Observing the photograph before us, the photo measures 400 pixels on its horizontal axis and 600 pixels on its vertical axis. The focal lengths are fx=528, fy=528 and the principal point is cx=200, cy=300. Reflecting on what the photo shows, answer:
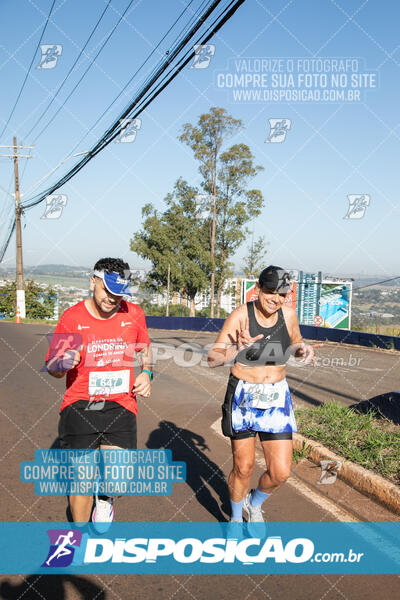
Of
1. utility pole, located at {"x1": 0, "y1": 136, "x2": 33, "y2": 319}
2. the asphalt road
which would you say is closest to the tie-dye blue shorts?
the asphalt road

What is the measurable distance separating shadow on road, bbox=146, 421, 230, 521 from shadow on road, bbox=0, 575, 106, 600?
4.33 ft

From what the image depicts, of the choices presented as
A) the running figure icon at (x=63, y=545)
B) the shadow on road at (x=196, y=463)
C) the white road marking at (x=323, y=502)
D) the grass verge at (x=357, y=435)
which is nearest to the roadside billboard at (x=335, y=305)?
the grass verge at (x=357, y=435)

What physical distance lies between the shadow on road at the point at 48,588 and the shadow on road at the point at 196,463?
132 cm

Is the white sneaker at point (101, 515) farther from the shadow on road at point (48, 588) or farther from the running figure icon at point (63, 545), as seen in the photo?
the shadow on road at point (48, 588)

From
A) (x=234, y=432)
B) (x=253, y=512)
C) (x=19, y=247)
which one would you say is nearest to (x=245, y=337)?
(x=234, y=432)

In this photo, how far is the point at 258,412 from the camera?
12.7ft

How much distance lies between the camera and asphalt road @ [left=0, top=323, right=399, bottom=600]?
11.1 ft

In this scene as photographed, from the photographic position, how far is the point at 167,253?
45.8 m

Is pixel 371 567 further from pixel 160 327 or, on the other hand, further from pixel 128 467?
pixel 160 327

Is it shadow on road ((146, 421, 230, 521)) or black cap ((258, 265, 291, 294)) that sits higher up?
black cap ((258, 265, 291, 294))

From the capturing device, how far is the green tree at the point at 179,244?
4503 centimetres

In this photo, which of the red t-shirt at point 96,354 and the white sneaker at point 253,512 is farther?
the white sneaker at point 253,512

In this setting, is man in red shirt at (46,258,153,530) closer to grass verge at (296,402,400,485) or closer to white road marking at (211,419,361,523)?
white road marking at (211,419,361,523)

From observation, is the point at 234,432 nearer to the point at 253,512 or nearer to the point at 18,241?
the point at 253,512
